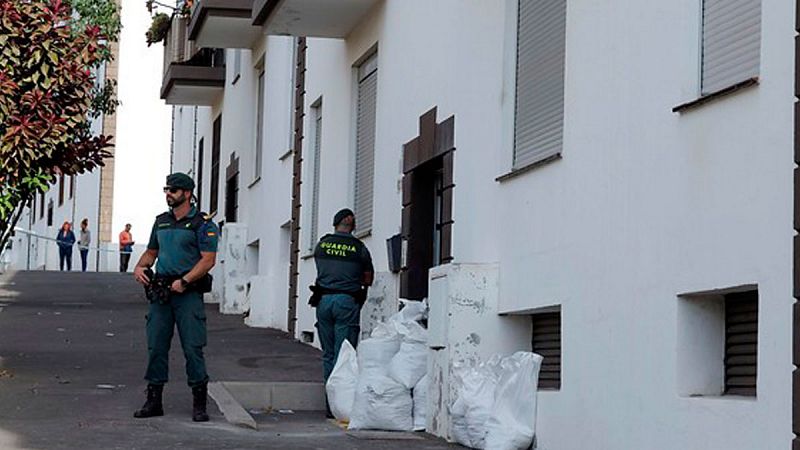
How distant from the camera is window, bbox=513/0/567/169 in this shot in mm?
12211

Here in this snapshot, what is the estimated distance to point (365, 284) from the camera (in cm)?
1492

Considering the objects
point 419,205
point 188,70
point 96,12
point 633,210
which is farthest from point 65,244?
point 633,210

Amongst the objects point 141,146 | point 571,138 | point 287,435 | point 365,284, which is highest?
point 141,146

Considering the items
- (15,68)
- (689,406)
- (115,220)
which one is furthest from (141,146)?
(689,406)

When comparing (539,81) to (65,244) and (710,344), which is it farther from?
(65,244)

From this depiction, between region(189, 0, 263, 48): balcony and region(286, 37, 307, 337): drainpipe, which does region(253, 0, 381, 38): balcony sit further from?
region(189, 0, 263, 48): balcony

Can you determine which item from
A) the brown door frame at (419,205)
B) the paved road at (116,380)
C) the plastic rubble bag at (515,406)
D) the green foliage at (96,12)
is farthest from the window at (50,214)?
the plastic rubble bag at (515,406)

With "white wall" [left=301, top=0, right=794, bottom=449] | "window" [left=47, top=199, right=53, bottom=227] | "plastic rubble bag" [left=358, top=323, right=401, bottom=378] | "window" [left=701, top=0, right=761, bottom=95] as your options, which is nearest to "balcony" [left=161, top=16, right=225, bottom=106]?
"white wall" [left=301, top=0, right=794, bottom=449]

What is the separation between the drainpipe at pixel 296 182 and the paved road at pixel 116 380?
455 mm

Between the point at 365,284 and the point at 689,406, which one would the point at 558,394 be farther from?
the point at 365,284

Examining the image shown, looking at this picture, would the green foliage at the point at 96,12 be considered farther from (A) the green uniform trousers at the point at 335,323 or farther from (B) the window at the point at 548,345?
(B) the window at the point at 548,345

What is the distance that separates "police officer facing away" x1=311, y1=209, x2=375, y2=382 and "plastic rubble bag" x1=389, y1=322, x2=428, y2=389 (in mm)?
1304

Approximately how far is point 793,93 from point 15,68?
8.23 m

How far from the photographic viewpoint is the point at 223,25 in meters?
26.0
